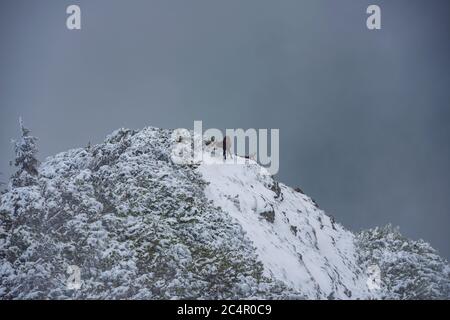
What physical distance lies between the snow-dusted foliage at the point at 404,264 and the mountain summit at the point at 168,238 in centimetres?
12

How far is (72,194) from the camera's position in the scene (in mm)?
44219

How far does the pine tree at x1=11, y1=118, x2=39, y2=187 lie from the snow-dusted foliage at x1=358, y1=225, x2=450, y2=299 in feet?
87.6

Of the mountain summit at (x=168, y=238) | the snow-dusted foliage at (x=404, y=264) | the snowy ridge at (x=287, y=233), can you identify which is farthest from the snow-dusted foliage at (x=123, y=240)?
the snow-dusted foliage at (x=404, y=264)

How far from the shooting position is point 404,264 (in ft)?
185

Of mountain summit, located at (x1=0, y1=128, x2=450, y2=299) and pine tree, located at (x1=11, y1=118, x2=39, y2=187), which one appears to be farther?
pine tree, located at (x1=11, y1=118, x2=39, y2=187)

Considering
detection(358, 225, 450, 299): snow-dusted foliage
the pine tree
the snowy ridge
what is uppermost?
the pine tree

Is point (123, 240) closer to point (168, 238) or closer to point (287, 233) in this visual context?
point (168, 238)

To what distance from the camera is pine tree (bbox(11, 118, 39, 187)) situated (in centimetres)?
4494

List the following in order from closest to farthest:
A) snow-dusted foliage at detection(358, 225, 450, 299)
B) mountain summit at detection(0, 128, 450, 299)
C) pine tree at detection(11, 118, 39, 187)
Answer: mountain summit at detection(0, 128, 450, 299), pine tree at detection(11, 118, 39, 187), snow-dusted foliage at detection(358, 225, 450, 299)

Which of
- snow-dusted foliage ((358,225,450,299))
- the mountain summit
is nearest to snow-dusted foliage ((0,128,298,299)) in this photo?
the mountain summit

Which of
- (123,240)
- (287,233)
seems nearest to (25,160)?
(123,240)

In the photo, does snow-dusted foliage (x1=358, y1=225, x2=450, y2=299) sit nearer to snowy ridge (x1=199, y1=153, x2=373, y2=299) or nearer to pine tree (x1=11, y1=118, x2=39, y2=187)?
snowy ridge (x1=199, y1=153, x2=373, y2=299)

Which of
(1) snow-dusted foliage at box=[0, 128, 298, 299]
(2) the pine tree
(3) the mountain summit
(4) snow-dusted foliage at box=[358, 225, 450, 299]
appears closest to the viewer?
(1) snow-dusted foliage at box=[0, 128, 298, 299]

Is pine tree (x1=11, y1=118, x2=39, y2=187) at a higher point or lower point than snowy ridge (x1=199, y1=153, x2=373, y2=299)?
higher
